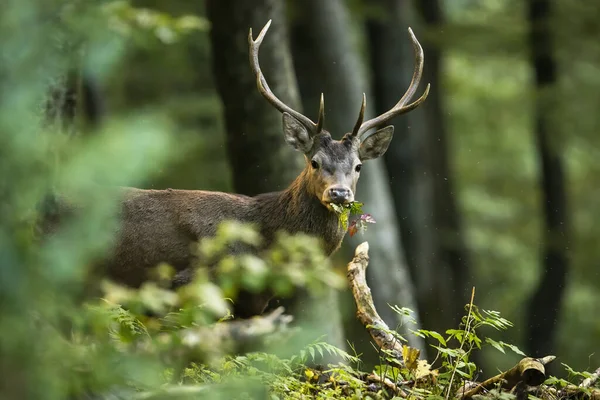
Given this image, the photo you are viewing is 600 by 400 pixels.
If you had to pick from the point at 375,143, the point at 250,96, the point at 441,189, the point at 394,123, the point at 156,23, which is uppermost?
the point at 156,23

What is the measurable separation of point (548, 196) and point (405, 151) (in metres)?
2.94

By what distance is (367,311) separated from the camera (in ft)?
19.7

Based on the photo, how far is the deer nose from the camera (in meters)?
7.16

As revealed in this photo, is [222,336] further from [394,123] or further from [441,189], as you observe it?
[441,189]

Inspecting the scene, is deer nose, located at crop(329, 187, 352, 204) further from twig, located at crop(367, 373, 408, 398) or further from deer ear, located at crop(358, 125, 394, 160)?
twig, located at crop(367, 373, 408, 398)

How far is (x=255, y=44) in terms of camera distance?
833cm

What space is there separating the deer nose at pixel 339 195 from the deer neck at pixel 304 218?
1.84 ft

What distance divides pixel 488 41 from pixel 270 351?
14.3m

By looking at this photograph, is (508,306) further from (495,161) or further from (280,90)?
(280,90)

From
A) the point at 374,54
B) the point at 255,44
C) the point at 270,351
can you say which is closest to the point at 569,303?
the point at 374,54

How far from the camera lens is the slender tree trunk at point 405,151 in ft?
46.8

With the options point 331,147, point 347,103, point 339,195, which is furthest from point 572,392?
point 347,103

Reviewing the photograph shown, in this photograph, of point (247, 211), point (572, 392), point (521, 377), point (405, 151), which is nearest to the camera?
point (521, 377)

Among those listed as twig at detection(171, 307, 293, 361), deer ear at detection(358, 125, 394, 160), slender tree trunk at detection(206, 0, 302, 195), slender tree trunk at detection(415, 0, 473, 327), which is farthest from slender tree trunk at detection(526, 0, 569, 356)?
twig at detection(171, 307, 293, 361)
